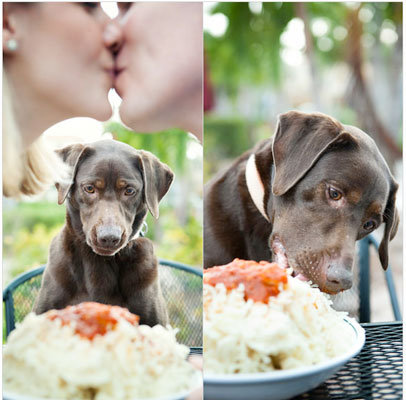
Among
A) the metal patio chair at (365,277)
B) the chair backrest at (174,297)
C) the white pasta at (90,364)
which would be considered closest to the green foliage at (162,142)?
the chair backrest at (174,297)

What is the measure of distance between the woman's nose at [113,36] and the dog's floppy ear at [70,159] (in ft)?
0.76

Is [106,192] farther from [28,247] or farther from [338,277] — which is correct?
[338,277]

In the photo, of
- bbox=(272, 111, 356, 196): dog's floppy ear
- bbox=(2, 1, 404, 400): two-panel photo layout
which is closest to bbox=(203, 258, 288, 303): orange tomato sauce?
bbox=(2, 1, 404, 400): two-panel photo layout

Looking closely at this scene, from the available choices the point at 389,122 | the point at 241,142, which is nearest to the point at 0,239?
the point at 241,142

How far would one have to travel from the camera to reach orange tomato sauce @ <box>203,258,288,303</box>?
3.18 feet

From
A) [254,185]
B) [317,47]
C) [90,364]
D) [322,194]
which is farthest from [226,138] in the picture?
[317,47]

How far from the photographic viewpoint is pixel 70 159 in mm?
974

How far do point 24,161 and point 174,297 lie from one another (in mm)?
459

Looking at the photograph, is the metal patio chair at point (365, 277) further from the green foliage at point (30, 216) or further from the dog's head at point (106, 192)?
the green foliage at point (30, 216)

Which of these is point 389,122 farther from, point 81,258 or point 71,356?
point 71,356

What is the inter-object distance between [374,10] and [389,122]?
791 millimetres

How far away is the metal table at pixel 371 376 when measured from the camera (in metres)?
1.06

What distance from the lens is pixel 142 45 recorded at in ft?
3.38

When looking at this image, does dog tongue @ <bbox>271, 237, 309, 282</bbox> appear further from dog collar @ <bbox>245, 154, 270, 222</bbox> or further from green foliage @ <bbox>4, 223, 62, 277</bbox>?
green foliage @ <bbox>4, 223, 62, 277</bbox>
